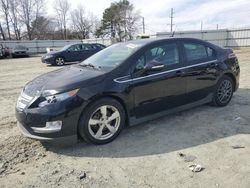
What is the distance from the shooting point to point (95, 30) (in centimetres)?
6184

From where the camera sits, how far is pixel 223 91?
5.43m

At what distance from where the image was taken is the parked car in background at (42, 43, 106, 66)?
1577 cm

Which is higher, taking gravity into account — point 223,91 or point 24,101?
point 24,101

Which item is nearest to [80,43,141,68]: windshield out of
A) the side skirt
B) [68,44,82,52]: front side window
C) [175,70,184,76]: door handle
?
[175,70,184,76]: door handle

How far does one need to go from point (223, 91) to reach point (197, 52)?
1.12m

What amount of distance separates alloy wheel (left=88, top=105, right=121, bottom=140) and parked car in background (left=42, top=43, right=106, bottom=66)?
12.8m

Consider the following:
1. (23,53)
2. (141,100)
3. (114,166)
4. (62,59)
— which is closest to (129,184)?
(114,166)

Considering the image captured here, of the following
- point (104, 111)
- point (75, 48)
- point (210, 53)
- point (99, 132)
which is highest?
point (210, 53)

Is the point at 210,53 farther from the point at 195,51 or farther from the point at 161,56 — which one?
the point at 161,56

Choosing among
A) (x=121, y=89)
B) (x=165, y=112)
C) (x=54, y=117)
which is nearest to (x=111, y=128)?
(x=121, y=89)

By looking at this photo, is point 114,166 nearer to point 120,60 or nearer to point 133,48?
point 120,60

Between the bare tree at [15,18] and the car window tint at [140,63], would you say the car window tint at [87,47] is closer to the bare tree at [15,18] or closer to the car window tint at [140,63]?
the car window tint at [140,63]

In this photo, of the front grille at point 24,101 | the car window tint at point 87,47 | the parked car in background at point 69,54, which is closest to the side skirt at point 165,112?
the front grille at point 24,101

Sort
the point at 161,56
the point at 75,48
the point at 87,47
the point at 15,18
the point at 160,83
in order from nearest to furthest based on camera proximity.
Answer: the point at 160,83 < the point at 161,56 < the point at 75,48 < the point at 87,47 < the point at 15,18
